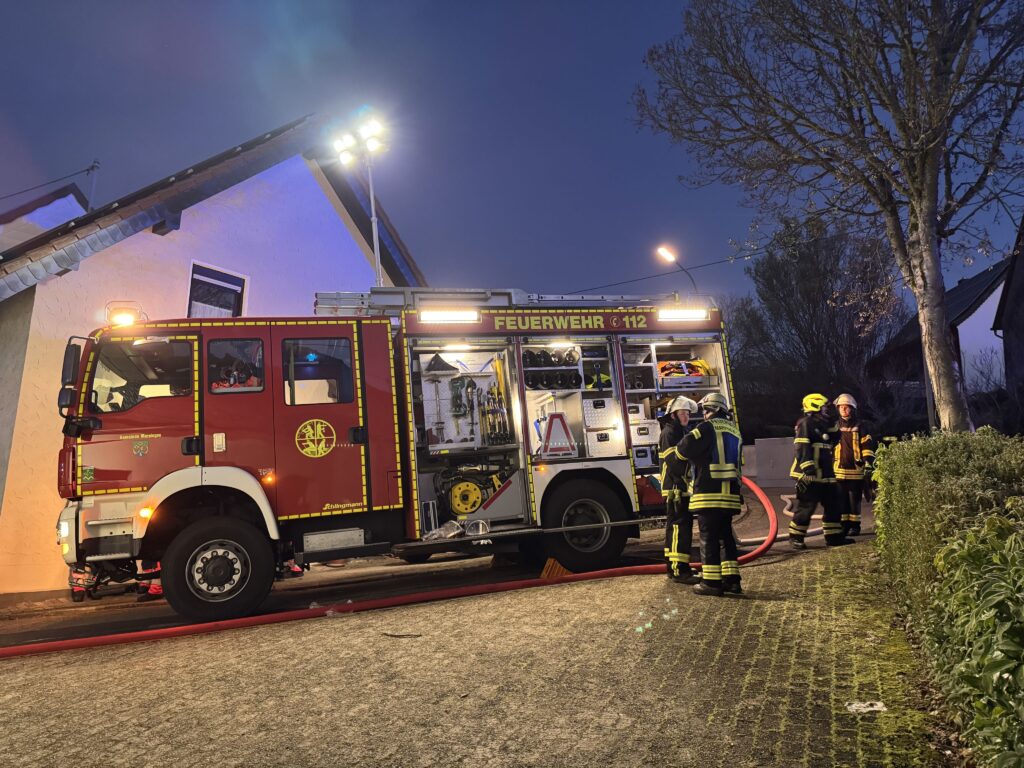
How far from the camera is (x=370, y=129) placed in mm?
13078

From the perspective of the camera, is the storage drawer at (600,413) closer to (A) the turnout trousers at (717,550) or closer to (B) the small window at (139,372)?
(A) the turnout trousers at (717,550)

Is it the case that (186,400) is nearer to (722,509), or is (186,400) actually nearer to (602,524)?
(602,524)

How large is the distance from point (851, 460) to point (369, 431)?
19.9 ft

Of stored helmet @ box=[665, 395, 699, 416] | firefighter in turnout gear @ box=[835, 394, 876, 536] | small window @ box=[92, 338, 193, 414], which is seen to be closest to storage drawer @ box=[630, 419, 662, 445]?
stored helmet @ box=[665, 395, 699, 416]

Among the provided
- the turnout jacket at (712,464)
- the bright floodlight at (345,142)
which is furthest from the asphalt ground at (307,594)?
the bright floodlight at (345,142)

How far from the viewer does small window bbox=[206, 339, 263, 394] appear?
653 cm

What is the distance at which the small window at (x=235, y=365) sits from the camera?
6531 mm

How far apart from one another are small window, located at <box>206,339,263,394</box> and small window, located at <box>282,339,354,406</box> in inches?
10.2

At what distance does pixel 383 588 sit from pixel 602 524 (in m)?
2.63

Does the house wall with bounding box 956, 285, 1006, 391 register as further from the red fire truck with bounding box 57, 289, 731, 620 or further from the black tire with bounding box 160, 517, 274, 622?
the black tire with bounding box 160, 517, 274, 622

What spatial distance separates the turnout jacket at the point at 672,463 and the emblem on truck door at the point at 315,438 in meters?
3.31

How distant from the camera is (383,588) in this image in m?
8.01

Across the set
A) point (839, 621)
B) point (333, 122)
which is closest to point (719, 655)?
point (839, 621)

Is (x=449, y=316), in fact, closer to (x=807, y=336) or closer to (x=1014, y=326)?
(x=807, y=336)
